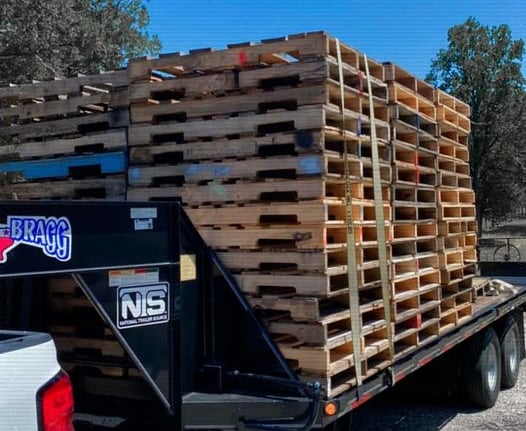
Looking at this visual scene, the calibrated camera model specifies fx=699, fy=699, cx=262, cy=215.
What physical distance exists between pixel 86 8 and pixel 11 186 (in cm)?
1428

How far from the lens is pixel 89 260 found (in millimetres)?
3158

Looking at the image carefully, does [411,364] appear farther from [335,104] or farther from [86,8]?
[86,8]

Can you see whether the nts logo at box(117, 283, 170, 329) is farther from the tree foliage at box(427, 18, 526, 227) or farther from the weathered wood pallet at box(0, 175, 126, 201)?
the tree foliage at box(427, 18, 526, 227)

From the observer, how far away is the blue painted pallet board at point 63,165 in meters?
4.82

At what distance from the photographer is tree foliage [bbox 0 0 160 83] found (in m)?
14.4

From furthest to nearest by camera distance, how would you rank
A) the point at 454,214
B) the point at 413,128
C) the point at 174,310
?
the point at 454,214 → the point at 413,128 → the point at 174,310

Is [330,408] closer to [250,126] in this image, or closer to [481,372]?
[250,126]

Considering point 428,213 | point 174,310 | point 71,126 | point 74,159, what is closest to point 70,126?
point 71,126

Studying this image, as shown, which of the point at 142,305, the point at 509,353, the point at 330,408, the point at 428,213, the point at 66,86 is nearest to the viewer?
the point at 142,305

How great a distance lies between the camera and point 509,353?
8.77 m

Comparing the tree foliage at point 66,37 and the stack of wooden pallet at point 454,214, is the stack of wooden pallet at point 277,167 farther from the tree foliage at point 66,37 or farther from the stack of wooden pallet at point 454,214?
the tree foliage at point 66,37

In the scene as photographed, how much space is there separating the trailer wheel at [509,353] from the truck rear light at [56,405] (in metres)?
7.18

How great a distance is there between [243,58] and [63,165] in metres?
1.59

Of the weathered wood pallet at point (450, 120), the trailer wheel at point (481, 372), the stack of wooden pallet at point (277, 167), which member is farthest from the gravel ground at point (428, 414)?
the weathered wood pallet at point (450, 120)
